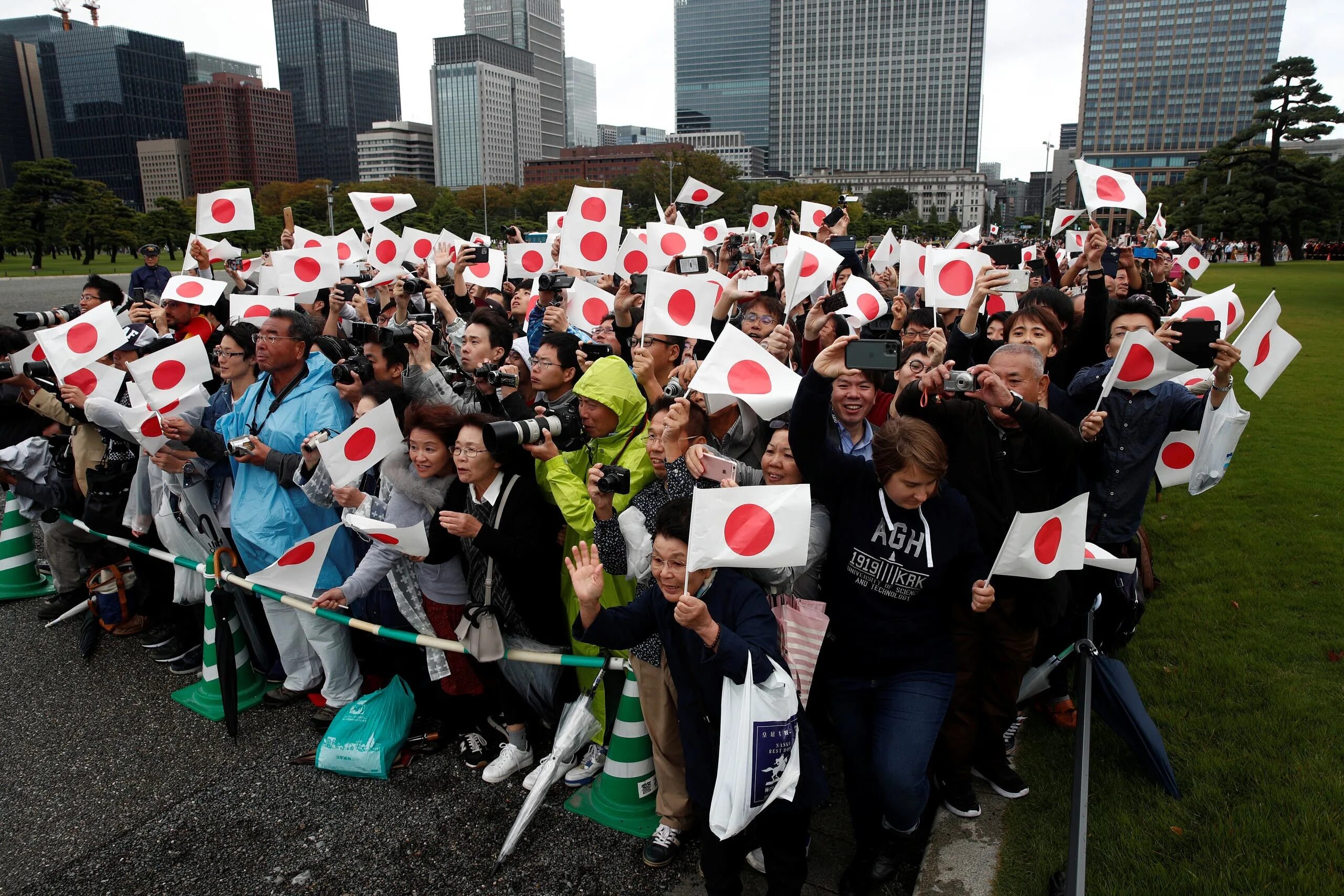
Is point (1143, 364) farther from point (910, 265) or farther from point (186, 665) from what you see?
point (186, 665)

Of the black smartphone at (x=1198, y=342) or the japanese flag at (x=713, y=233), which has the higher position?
the japanese flag at (x=713, y=233)

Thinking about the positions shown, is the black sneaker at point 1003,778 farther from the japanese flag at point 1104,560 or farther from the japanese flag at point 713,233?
the japanese flag at point 713,233

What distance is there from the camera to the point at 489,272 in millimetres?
8953

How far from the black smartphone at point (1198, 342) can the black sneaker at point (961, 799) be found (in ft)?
7.13

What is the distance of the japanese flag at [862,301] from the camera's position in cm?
569

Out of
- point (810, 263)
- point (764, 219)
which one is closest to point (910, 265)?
point (810, 263)

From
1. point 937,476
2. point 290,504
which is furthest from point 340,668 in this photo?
point 937,476

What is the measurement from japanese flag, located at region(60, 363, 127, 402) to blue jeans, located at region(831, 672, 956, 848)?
4.52m

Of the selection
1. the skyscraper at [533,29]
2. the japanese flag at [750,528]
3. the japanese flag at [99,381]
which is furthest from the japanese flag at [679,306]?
the skyscraper at [533,29]

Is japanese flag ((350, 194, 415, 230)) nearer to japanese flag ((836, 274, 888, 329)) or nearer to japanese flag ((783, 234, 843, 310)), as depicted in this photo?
japanese flag ((783, 234, 843, 310))

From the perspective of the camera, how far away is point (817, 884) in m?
3.23

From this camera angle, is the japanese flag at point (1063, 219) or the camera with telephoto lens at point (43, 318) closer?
the camera with telephoto lens at point (43, 318)

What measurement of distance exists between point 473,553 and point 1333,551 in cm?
579

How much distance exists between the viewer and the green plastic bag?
13.0ft
